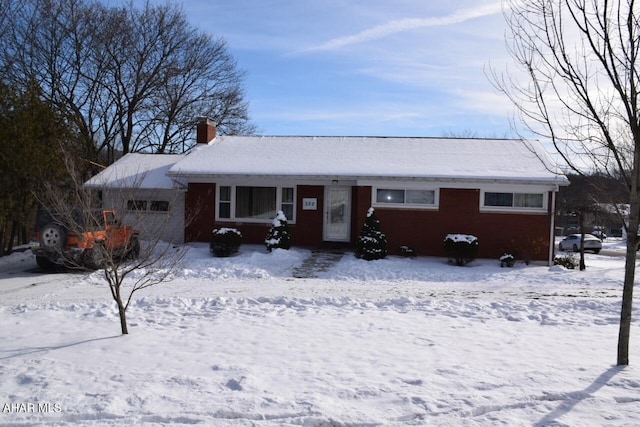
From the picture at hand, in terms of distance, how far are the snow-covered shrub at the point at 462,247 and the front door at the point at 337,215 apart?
152 inches

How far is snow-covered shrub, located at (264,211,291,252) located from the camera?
52.6 ft

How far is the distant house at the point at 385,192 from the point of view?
15969 mm

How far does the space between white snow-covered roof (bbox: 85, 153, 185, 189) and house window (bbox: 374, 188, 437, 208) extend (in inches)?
299

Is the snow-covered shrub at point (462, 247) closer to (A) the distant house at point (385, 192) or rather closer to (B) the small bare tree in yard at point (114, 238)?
(A) the distant house at point (385, 192)

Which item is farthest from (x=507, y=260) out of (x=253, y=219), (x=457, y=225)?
(x=253, y=219)

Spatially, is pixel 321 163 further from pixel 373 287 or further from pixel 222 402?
pixel 222 402

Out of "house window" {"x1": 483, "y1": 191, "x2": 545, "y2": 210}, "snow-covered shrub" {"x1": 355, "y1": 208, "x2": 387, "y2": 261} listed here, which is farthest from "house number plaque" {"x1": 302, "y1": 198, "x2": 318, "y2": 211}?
"house window" {"x1": 483, "y1": 191, "x2": 545, "y2": 210}

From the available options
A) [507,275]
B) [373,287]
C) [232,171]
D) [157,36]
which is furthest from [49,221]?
[157,36]

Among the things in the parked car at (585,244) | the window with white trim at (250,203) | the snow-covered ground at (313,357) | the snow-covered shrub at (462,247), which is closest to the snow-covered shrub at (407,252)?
the snow-covered shrub at (462,247)

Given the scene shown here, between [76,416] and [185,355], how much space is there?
1774mm

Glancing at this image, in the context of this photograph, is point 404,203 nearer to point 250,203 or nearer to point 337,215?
point 337,215

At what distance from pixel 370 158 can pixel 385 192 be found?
2068 millimetres

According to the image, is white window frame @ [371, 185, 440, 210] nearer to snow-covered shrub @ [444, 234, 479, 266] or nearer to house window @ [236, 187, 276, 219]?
snow-covered shrub @ [444, 234, 479, 266]

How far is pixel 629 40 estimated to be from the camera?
16.8ft
